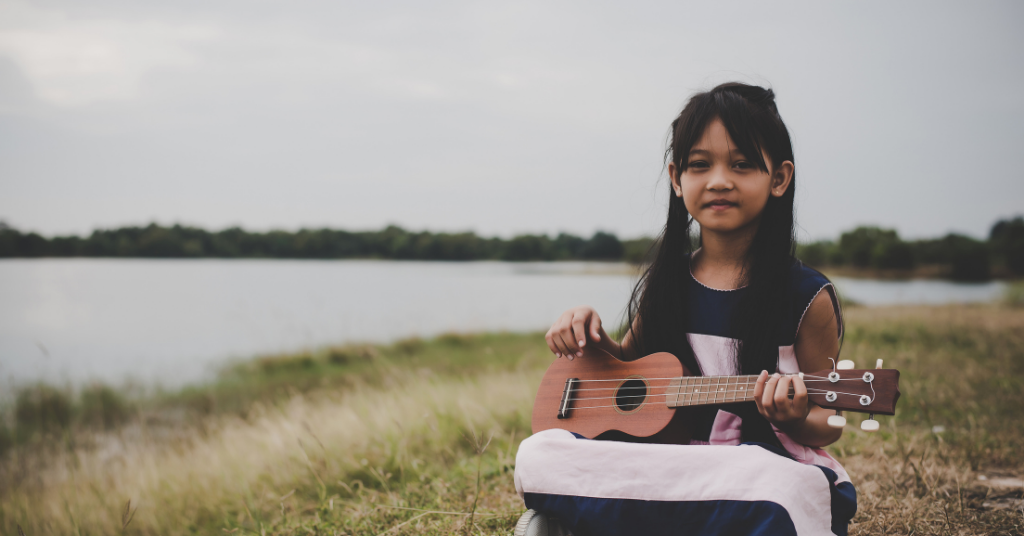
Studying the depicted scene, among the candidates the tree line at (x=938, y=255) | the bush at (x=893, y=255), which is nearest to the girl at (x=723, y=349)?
the tree line at (x=938, y=255)

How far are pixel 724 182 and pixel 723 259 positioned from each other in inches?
15.4

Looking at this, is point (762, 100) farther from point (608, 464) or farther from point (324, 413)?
point (324, 413)

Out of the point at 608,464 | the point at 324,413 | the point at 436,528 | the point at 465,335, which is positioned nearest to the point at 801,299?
the point at 608,464

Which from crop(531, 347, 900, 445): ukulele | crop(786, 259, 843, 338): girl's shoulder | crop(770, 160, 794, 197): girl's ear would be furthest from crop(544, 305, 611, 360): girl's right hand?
crop(770, 160, 794, 197): girl's ear

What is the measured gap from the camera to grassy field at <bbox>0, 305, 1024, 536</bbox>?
2.57 meters

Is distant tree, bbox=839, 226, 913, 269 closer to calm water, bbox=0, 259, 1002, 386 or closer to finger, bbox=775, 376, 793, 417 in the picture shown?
calm water, bbox=0, 259, 1002, 386

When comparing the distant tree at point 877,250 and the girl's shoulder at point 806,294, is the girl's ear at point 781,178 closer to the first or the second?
the girl's shoulder at point 806,294

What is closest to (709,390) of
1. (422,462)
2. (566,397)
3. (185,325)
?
(566,397)

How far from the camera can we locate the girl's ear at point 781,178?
1979 mm

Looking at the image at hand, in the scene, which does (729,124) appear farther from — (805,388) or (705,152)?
(805,388)

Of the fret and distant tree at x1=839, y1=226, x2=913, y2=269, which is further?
distant tree at x1=839, y1=226, x2=913, y2=269

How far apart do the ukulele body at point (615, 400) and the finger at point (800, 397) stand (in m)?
0.41

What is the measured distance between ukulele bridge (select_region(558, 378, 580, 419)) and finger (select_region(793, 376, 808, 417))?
83 cm

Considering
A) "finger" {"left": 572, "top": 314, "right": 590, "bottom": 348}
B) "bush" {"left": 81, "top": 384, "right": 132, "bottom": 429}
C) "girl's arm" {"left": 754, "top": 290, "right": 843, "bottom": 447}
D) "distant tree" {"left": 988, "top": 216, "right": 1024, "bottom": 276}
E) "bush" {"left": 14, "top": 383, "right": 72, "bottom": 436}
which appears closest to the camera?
"girl's arm" {"left": 754, "top": 290, "right": 843, "bottom": 447}
